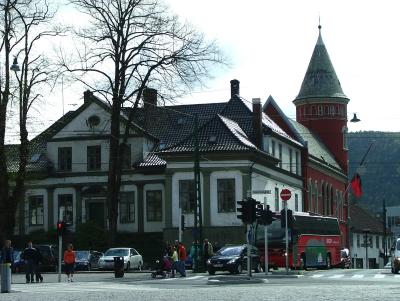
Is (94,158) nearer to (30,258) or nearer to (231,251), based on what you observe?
(231,251)

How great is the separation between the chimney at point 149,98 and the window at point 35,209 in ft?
65.5

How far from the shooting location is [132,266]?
60656mm

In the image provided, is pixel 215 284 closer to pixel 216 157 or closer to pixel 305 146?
pixel 216 157

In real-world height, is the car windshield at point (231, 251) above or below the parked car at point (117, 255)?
above

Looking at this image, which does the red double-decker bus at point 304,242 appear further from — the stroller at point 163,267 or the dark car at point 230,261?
the stroller at point 163,267

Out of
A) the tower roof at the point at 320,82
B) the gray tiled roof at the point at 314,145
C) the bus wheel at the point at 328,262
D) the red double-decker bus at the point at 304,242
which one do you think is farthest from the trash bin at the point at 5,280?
the tower roof at the point at 320,82

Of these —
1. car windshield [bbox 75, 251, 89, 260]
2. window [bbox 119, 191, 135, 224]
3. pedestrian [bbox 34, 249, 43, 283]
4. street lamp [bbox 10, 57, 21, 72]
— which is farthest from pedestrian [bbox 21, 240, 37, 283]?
window [bbox 119, 191, 135, 224]

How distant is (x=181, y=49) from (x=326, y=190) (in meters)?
41.7

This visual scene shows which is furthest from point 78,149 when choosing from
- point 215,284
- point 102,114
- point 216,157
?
point 215,284

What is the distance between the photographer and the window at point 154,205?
74.1m

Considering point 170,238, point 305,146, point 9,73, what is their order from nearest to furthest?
point 9,73 → point 170,238 → point 305,146

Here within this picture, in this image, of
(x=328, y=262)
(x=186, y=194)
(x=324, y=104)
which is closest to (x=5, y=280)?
(x=328, y=262)

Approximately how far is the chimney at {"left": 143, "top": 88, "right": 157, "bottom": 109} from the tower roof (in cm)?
4002

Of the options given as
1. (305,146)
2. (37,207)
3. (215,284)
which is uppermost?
(305,146)
